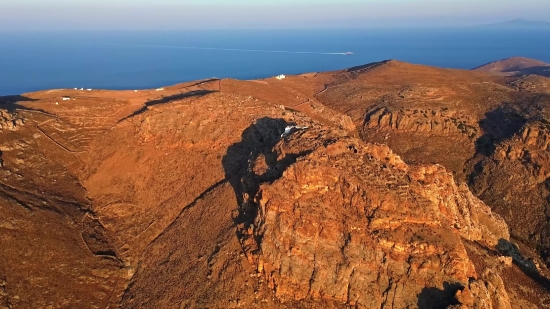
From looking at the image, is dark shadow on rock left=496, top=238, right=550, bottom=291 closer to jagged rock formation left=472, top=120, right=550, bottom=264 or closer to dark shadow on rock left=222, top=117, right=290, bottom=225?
jagged rock formation left=472, top=120, right=550, bottom=264

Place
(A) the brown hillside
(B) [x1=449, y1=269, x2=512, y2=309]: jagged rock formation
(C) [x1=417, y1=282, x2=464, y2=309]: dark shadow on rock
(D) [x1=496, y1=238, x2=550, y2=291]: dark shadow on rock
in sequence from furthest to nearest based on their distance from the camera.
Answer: (D) [x1=496, y1=238, x2=550, y2=291]: dark shadow on rock, (A) the brown hillside, (C) [x1=417, y1=282, x2=464, y2=309]: dark shadow on rock, (B) [x1=449, y1=269, x2=512, y2=309]: jagged rock formation

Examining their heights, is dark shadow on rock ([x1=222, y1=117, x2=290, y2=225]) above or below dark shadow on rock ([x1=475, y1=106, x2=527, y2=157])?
above

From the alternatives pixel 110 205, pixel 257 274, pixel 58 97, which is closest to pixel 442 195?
pixel 257 274

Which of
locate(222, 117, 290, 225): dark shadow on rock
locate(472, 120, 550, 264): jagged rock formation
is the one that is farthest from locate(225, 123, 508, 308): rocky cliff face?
locate(472, 120, 550, 264): jagged rock formation

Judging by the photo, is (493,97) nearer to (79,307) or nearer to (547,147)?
(547,147)

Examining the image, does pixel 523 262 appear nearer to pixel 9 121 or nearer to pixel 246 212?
pixel 246 212

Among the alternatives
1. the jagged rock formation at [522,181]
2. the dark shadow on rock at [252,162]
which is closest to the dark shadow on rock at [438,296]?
the dark shadow on rock at [252,162]

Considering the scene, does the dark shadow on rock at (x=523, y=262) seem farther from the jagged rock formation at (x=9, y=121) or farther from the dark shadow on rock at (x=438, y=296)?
the jagged rock formation at (x=9, y=121)
